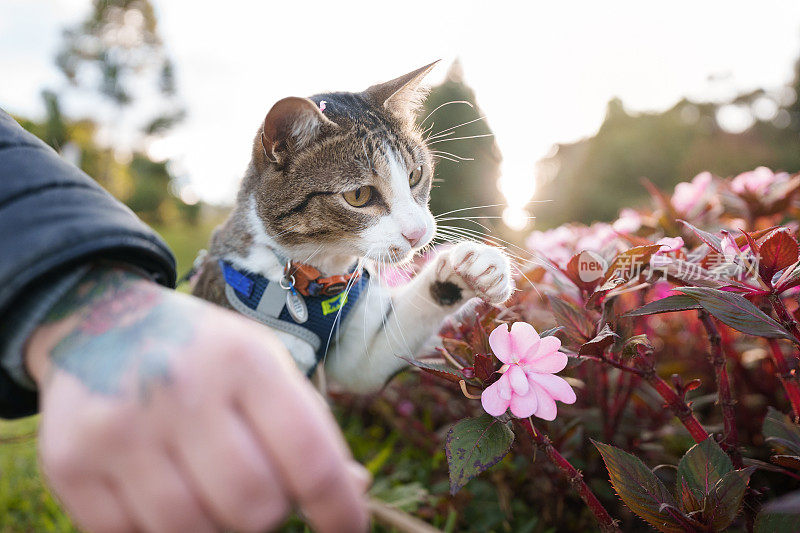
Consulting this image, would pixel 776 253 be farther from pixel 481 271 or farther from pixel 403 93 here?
pixel 403 93

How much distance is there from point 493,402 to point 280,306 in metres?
0.58

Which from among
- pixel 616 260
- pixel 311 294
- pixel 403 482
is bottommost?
pixel 403 482

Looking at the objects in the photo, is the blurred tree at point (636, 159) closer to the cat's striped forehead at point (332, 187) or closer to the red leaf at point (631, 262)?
the cat's striped forehead at point (332, 187)

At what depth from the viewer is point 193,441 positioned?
0.38 m

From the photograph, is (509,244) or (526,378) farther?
(509,244)

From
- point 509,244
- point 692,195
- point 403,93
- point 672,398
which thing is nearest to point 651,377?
point 672,398

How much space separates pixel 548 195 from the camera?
4004 millimetres

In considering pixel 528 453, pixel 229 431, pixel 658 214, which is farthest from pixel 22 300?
pixel 658 214

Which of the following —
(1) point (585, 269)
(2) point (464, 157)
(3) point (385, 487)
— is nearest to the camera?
(1) point (585, 269)

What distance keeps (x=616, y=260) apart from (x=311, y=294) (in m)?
0.66

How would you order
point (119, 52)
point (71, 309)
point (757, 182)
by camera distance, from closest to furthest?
point (71, 309) < point (757, 182) < point (119, 52)

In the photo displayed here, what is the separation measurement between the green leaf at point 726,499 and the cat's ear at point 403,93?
113 cm

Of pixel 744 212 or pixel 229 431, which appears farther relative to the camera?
pixel 744 212

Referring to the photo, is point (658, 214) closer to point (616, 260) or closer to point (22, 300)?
point (616, 260)
